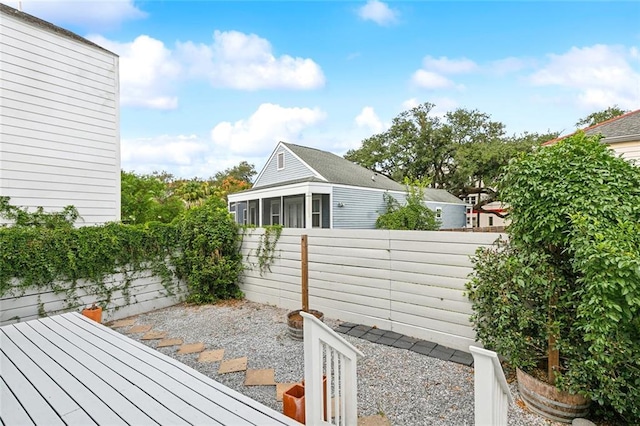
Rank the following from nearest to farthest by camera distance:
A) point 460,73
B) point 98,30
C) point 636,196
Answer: point 636,196 → point 98,30 → point 460,73

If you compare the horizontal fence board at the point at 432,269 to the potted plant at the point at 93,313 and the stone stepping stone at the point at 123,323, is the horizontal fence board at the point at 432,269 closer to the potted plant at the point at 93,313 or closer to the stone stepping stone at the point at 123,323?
the stone stepping stone at the point at 123,323

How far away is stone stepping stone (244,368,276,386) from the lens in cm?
291

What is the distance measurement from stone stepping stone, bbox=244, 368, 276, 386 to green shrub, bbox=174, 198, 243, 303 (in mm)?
2864

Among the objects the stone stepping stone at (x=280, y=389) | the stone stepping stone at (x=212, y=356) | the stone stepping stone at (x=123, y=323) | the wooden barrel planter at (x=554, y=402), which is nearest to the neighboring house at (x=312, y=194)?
the stone stepping stone at (x=123, y=323)

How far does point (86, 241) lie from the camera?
4539 mm

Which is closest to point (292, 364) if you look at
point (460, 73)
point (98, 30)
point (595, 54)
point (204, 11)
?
point (204, 11)

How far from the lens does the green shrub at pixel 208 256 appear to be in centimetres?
560

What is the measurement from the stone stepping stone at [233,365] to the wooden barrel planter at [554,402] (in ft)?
8.90

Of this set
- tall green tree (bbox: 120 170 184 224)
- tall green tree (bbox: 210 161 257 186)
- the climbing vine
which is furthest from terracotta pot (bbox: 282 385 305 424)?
tall green tree (bbox: 210 161 257 186)

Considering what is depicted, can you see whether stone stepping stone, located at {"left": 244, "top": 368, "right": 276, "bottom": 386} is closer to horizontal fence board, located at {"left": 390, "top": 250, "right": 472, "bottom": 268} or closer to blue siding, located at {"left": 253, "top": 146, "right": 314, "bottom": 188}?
horizontal fence board, located at {"left": 390, "top": 250, "right": 472, "bottom": 268}

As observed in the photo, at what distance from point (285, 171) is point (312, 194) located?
2934 millimetres

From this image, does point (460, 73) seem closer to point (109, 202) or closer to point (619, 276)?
point (619, 276)

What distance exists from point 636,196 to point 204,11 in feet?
22.5

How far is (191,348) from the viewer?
376cm
